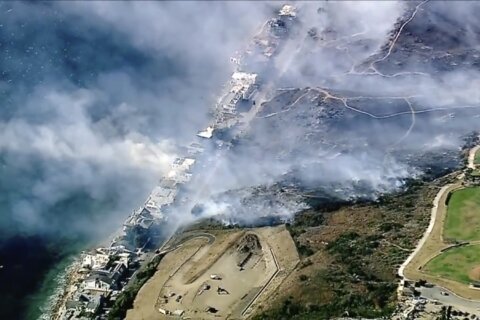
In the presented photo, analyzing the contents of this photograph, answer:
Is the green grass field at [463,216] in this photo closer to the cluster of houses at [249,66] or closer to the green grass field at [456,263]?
the green grass field at [456,263]

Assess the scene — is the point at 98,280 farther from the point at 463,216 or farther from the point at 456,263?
the point at 463,216

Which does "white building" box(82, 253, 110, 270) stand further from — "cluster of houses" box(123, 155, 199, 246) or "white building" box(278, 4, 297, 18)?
"white building" box(278, 4, 297, 18)

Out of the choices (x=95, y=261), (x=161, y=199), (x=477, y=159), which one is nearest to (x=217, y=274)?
(x=95, y=261)

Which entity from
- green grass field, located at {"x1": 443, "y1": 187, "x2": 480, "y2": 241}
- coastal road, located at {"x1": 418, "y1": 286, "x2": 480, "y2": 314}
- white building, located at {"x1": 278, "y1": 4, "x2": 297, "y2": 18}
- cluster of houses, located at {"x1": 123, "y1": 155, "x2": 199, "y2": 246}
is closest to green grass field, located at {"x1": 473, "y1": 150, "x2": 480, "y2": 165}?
green grass field, located at {"x1": 443, "y1": 187, "x2": 480, "y2": 241}

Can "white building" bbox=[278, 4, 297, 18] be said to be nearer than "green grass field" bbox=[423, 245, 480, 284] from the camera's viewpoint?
No

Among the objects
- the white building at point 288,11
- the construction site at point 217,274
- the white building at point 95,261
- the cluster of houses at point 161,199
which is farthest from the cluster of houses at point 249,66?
the white building at point 95,261
